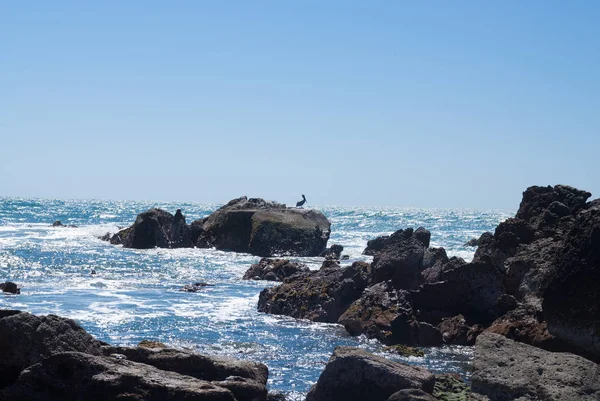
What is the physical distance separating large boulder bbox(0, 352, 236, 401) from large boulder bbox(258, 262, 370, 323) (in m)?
13.6

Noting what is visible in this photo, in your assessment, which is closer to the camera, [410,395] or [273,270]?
[410,395]

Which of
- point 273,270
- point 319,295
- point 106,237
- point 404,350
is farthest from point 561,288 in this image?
point 106,237

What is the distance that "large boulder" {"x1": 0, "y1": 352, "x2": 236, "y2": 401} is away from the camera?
10.0m

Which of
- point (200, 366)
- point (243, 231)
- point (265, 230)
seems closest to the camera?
point (200, 366)

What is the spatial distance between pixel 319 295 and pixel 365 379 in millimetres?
12673

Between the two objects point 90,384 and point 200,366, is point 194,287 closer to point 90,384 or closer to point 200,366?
point 200,366

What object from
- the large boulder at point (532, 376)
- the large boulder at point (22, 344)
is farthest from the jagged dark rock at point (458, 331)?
the large boulder at point (22, 344)

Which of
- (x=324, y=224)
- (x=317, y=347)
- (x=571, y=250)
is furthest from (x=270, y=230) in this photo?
(x=571, y=250)

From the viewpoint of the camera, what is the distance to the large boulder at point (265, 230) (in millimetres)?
49719

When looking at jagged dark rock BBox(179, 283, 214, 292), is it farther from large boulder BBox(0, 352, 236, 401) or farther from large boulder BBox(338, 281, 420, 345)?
large boulder BBox(0, 352, 236, 401)

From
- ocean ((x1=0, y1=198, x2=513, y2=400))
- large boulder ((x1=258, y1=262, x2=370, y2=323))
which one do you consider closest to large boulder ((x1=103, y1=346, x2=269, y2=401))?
ocean ((x1=0, y1=198, x2=513, y2=400))

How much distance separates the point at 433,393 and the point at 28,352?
630 cm

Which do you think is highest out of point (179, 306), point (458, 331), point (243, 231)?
point (243, 231)

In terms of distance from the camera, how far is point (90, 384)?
33.0ft
